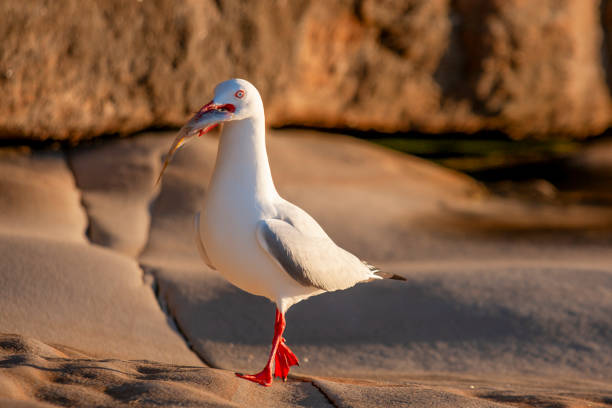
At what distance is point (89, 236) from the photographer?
3764mm

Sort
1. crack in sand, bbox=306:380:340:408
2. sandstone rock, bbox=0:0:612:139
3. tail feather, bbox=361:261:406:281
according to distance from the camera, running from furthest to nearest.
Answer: sandstone rock, bbox=0:0:612:139, tail feather, bbox=361:261:406:281, crack in sand, bbox=306:380:340:408

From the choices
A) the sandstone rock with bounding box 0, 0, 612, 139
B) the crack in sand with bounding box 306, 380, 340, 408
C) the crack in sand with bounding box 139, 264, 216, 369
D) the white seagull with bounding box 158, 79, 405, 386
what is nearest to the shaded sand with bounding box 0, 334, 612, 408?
the crack in sand with bounding box 306, 380, 340, 408

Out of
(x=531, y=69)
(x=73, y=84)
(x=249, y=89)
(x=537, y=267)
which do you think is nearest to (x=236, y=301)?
(x=249, y=89)

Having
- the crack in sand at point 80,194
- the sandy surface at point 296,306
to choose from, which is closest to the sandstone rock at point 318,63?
the crack in sand at point 80,194

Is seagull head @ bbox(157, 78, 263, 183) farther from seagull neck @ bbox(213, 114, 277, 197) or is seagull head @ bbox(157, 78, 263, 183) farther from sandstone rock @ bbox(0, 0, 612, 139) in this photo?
sandstone rock @ bbox(0, 0, 612, 139)

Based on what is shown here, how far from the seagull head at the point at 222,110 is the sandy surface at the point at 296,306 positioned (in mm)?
711

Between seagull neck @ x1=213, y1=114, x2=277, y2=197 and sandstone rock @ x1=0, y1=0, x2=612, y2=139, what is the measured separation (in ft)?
8.19

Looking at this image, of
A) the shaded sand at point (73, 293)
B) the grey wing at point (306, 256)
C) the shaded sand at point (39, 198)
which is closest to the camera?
the grey wing at point (306, 256)

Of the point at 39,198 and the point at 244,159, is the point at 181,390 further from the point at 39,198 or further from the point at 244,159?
the point at 39,198

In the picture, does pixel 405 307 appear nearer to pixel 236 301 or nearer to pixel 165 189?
pixel 236 301

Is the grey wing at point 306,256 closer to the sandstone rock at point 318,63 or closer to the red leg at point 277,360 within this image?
the red leg at point 277,360

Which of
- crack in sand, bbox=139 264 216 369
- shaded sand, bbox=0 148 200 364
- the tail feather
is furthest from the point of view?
crack in sand, bbox=139 264 216 369

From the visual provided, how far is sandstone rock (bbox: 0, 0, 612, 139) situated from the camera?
177 inches

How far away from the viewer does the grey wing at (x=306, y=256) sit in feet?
7.30
